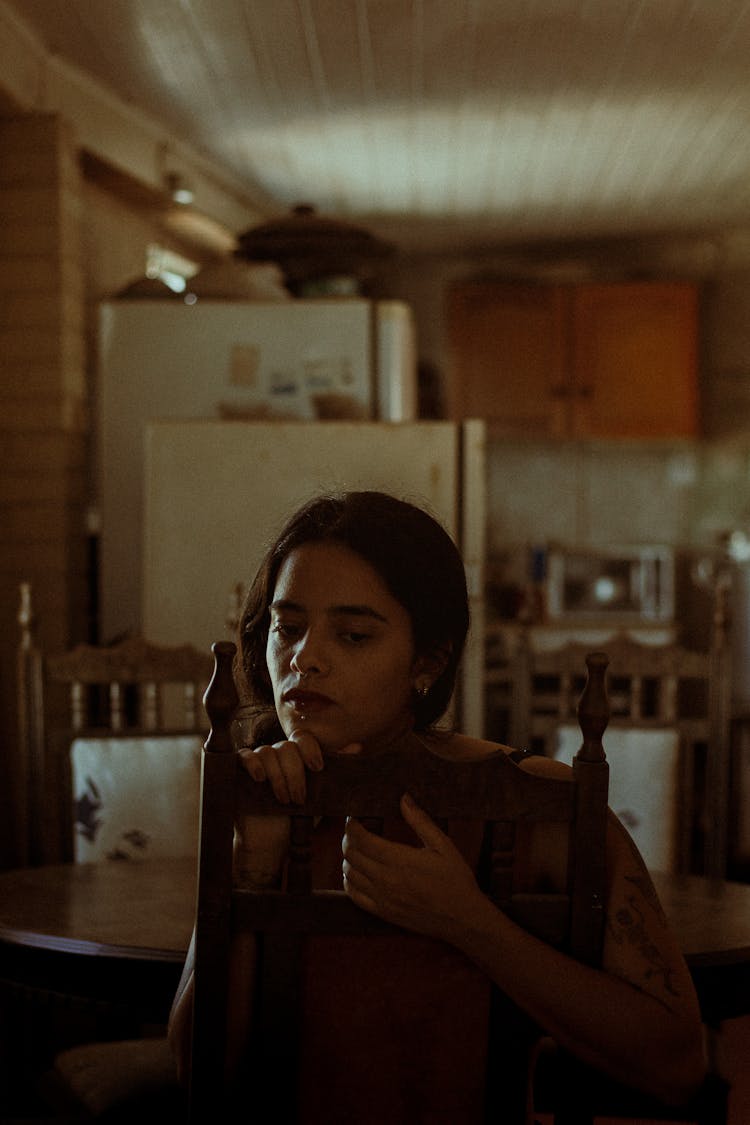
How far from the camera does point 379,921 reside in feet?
3.04

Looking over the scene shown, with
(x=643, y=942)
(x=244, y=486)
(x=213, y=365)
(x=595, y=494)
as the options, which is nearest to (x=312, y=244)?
(x=213, y=365)

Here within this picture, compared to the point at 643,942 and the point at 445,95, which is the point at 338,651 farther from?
the point at 445,95

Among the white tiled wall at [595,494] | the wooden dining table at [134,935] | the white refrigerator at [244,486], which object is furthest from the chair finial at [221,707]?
the white tiled wall at [595,494]

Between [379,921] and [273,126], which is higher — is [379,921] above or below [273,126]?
below

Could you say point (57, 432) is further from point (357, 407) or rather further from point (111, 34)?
point (111, 34)

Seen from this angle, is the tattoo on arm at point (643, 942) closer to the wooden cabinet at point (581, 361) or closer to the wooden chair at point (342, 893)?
the wooden chair at point (342, 893)

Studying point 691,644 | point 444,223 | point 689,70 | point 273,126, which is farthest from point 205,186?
point 691,644

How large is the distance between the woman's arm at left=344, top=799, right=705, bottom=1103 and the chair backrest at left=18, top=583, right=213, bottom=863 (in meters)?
1.35

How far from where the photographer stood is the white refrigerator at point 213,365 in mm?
3373

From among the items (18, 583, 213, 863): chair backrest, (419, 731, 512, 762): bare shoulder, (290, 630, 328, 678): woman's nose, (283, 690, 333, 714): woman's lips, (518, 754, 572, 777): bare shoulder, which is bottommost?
(18, 583, 213, 863): chair backrest

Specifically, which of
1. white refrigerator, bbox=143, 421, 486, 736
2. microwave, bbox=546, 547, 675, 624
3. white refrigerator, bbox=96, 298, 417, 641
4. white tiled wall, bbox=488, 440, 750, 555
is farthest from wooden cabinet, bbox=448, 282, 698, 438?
white refrigerator, bbox=143, 421, 486, 736

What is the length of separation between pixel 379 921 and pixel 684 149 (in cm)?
366

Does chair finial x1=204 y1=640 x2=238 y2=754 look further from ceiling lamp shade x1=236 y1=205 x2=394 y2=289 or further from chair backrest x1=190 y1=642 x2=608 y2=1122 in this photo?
ceiling lamp shade x1=236 y1=205 x2=394 y2=289

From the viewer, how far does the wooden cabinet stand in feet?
16.7
